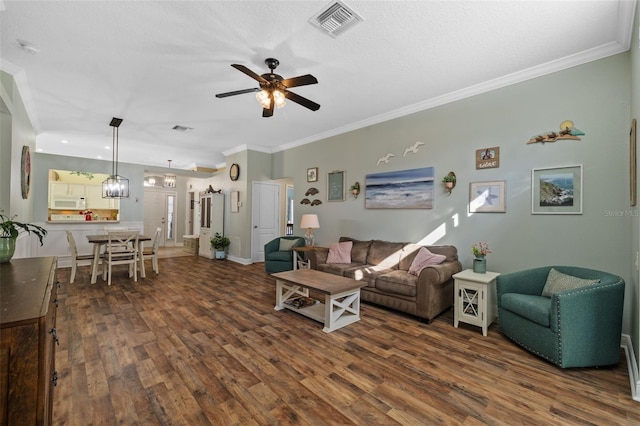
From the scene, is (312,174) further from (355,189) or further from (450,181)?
(450,181)

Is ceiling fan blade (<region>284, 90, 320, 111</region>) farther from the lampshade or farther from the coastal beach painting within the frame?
the lampshade

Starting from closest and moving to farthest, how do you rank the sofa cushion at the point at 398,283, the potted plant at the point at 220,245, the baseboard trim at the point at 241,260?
the sofa cushion at the point at 398,283 < the baseboard trim at the point at 241,260 < the potted plant at the point at 220,245

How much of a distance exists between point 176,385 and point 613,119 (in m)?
4.59

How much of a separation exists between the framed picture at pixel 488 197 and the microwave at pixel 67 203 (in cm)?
994

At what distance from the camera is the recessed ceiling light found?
109 inches

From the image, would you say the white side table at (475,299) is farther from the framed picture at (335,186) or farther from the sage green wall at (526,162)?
the framed picture at (335,186)

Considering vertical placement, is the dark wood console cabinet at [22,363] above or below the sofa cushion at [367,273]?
above

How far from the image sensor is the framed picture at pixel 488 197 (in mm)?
3434

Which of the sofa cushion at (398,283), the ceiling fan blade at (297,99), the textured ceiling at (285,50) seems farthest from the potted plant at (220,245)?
the ceiling fan blade at (297,99)

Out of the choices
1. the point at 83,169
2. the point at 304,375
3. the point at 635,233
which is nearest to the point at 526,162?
the point at 635,233

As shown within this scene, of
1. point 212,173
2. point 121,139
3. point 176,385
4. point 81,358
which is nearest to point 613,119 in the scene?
point 176,385

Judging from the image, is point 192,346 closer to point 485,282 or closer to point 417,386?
point 417,386

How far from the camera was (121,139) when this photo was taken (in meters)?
6.18

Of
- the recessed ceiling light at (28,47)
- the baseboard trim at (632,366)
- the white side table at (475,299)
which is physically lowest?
the baseboard trim at (632,366)
